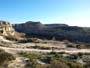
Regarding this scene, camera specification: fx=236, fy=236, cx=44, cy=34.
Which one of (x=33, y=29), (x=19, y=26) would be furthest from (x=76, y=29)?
(x=19, y=26)

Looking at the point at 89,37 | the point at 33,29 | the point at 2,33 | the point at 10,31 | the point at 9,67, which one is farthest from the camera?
the point at 33,29

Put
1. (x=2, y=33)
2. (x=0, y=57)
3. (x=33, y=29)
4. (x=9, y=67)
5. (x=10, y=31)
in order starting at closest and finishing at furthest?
1. (x=9, y=67)
2. (x=0, y=57)
3. (x=2, y=33)
4. (x=10, y=31)
5. (x=33, y=29)

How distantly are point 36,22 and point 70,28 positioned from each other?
19758mm

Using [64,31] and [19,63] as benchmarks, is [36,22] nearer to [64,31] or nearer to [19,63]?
[64,31]

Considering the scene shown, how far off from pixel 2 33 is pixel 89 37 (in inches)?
1239

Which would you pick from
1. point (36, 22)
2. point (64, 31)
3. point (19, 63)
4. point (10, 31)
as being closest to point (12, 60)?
point (19, 63)

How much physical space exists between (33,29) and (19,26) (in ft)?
20.1

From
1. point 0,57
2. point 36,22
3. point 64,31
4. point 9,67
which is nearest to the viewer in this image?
point 9,67

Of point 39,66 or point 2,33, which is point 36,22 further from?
point 39,66

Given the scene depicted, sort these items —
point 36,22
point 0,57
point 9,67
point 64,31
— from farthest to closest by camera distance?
point 36,22
point 64,31
point 0,57
point 9,67

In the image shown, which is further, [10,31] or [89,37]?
[89,37]

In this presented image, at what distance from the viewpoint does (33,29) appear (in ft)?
310

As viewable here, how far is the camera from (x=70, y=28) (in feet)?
282

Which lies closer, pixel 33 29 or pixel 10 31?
pixel 10 31
